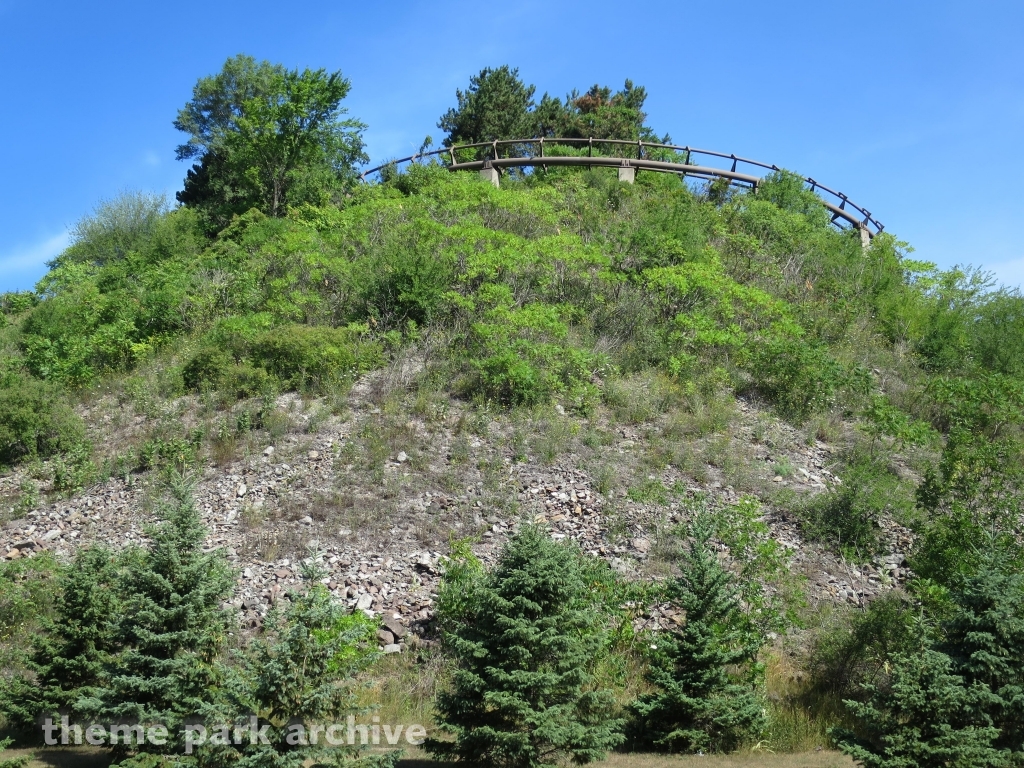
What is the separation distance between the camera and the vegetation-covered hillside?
8.51 m

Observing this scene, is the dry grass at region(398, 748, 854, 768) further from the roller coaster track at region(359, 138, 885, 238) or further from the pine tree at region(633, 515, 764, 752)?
the roller coaster track at region(359, 138, 885, 238)

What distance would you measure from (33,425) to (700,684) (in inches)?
481

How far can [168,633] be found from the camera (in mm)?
8672

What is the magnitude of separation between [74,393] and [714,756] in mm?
14022

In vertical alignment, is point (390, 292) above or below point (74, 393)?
above

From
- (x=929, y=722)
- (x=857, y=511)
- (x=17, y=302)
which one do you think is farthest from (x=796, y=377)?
(x=17, y=302)

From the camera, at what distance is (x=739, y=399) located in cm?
1638

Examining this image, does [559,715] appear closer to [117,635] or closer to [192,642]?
[192,642]

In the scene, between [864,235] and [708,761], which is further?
[864,235]

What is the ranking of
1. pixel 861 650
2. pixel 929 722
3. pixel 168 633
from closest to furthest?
pixel 929 722 → pixel 168 633 → pixel 861 650

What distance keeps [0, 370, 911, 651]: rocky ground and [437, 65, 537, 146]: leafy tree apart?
19675mm

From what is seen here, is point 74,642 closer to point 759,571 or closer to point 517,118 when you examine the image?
point 759,571

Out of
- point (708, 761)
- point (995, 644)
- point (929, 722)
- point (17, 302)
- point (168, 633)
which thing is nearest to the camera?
point (929, 722)

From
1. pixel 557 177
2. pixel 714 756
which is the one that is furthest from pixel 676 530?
pixel 557 177
